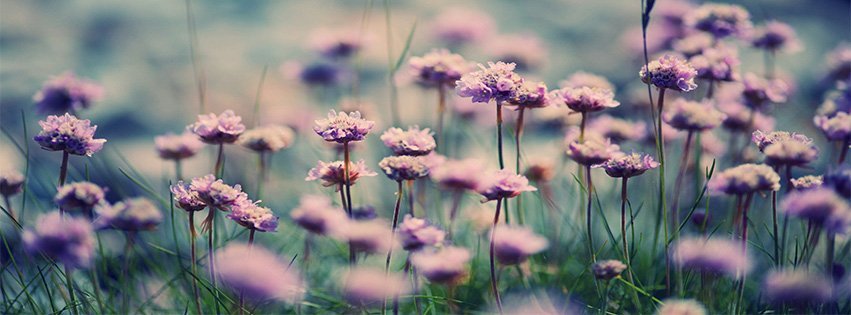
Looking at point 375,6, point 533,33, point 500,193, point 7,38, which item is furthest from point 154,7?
point 500,193

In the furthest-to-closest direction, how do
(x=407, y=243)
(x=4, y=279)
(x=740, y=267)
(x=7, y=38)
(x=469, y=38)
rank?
1. (x=7, y=38)
2. (x=469, y=38)
3. (x=4, y=279)
4. (x=740, y=267)
5. (x=407, y=243)

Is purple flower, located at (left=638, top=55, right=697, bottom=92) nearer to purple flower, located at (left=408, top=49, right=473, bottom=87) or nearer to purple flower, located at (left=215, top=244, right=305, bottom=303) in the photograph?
purple flower, located at (left=408, top=49, right=473, bottom=87)

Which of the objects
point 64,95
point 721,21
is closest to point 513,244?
point 721,21

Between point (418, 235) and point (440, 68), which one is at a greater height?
point (440, 68)

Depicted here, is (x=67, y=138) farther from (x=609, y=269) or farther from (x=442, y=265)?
(x=609, y=269)

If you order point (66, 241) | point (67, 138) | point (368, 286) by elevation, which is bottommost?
point (368, 286)

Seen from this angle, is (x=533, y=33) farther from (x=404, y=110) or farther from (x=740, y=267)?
(x=740, y=267)

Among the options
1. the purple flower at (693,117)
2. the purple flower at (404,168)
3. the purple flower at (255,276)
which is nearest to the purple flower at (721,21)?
the purple flower at (693,117)
